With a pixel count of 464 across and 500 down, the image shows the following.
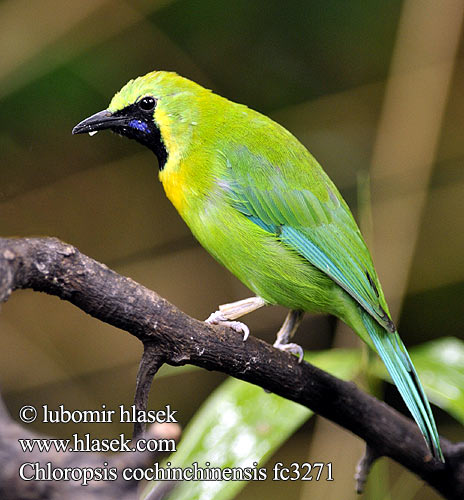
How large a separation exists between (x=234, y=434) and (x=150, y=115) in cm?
146

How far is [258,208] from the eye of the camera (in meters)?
3.18

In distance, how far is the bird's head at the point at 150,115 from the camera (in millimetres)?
3299

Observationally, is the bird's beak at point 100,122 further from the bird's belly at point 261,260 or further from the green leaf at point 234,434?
the green leaf at point 234,434

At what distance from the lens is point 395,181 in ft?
16.0

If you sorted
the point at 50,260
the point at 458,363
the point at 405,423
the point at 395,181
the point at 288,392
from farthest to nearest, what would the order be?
the point at 395,181 < the point at 458,363 < the point at 405,423 < the point at 288,392 < the point at 50,260

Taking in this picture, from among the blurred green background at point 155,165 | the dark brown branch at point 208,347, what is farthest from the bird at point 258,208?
the blurred green background at point 155,165

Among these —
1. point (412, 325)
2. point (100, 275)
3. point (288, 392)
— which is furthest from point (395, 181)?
point (100, 275)

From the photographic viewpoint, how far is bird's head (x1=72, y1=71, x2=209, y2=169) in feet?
10.8

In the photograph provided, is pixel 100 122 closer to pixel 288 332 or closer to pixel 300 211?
pixel 300 211

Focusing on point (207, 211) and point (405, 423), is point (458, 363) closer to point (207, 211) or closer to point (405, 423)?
point (405, 423)

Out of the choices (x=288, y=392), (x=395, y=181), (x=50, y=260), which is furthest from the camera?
(x=395, y=181)

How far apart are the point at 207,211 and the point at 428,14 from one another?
2.72 m

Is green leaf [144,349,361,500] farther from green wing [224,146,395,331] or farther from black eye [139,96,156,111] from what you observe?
black eye [139,96,156,111]

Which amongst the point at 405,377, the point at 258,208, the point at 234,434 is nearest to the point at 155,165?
the point at 258,208
